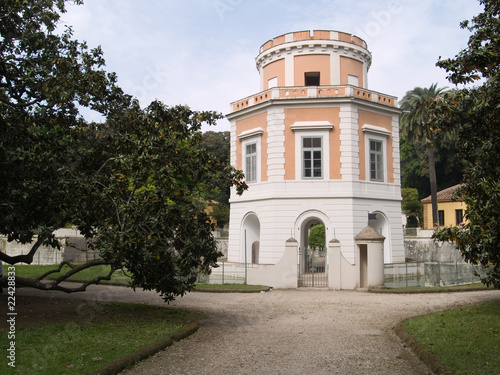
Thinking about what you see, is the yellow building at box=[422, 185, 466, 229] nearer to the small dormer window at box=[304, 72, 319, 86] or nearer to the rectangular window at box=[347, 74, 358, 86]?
the rectangular window at box=[347, 74, 358, 86]

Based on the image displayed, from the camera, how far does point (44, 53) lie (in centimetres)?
1059

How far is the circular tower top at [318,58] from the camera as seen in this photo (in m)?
24.5

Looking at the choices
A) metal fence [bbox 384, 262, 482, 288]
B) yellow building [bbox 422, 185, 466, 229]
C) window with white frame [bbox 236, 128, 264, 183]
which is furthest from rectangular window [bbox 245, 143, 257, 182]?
yellow building [bbox 422, 185, 466, 229]

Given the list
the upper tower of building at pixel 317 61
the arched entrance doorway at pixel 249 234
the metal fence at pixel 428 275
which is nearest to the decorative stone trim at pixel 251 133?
the upper tower of building at pixel 317 61

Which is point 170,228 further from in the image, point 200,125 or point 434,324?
point 434,324

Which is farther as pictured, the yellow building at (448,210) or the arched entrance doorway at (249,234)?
the yellow building at (448,210)

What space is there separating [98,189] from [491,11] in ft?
28.3

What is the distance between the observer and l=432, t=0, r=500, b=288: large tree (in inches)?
308

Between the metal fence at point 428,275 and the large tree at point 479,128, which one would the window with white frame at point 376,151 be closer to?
the metal fence at point 428,275

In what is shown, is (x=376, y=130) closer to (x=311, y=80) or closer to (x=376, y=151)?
(x=376, y=151)

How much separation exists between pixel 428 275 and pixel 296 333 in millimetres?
11195

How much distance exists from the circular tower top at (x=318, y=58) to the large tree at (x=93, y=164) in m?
14.9

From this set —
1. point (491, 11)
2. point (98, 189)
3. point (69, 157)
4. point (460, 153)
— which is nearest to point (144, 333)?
point (98, 189)

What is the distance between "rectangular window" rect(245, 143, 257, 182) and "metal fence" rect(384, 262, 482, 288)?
7.78 meters
